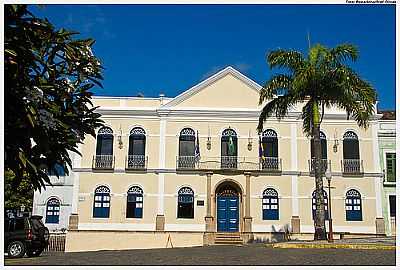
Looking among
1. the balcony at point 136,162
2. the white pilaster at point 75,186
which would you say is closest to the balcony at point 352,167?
the balcony at point 136,162

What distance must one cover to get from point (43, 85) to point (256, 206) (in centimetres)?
1476

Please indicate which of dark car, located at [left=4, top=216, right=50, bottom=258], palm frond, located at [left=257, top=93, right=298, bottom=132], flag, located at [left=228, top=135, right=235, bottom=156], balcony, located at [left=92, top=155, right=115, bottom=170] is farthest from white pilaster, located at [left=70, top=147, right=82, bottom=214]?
palm frond, located at [left=257, top=93, right=298, bottom=132]

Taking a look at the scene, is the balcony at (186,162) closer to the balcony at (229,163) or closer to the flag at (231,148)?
the balcony at (229,163)

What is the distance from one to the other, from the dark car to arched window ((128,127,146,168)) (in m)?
8.13

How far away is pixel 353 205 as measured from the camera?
73.8 ft

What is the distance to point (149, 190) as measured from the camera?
22.3 m

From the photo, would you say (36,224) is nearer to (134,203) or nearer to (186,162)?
(134,203)

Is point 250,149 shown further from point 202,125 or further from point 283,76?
point 283,76

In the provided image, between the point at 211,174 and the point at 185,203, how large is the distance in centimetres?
160

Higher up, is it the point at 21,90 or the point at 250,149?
the point at 250,149

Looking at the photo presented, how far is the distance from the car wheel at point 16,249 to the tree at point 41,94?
4.77 m

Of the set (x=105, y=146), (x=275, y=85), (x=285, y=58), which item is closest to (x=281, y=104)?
(x=275, y=85)

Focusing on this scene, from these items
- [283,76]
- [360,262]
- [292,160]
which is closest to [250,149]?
[292,160]

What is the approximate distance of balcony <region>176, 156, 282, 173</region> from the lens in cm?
2242
